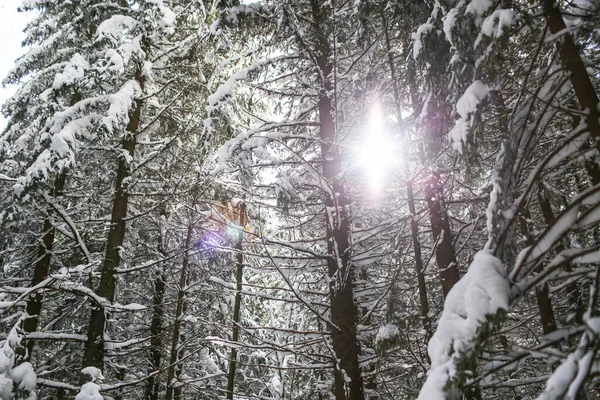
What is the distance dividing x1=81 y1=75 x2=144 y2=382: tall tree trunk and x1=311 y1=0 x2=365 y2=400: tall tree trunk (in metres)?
4.11

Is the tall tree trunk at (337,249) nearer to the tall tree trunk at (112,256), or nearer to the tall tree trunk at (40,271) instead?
the tall tree trunk at (112,256)

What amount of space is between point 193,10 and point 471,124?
7.72m

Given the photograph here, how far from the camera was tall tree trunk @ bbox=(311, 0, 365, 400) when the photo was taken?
5266 millimetres

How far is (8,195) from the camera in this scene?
9.25 meters

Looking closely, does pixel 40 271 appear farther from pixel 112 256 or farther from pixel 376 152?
pixel 376 152

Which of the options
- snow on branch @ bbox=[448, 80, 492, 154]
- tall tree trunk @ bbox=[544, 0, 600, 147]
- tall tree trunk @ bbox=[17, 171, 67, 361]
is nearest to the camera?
tall tree trunk @ bbox=[544, 0, 600, 147]

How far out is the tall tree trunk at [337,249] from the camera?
527cm

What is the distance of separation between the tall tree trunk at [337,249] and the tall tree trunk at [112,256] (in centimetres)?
411

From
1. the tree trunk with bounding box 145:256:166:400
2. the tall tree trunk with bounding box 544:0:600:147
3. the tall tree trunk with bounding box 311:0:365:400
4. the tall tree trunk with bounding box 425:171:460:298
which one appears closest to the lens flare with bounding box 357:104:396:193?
the tall tree trunk with bounding box 311:0:365:400

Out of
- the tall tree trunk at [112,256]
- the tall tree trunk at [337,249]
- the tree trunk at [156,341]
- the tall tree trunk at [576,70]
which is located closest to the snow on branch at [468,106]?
the tall tree trunk at [576,70]

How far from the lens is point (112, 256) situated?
6.96m

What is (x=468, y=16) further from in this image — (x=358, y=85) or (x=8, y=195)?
(x=8, y=195)

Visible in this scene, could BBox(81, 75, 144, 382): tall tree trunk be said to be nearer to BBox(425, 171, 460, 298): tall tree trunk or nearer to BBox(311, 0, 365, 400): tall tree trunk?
BBox(311, 0, 365, 400): tall tree trunk

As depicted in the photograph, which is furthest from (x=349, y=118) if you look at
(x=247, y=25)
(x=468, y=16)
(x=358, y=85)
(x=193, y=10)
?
(x=468, y=16)
